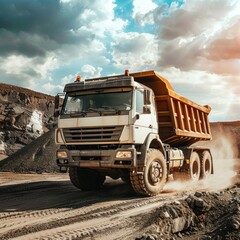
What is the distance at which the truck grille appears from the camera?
7.84m

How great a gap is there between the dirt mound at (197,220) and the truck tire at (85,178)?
3898mm

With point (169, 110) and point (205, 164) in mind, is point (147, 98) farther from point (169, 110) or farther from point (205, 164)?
point (205, 164)

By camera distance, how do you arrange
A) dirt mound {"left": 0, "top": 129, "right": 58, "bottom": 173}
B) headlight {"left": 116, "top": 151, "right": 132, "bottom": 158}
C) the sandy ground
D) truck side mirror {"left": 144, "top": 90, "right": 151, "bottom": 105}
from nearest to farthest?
the sandy ground < headlight {"left": 116, "top": 151, "right": 132, "bottom": 158} < truck side mirror {"left": 144, "top": 90, "right": 151, "bottom": 105} < dirt mound {"left": 0, "top": 129, "right": 58, "bottom": 173}

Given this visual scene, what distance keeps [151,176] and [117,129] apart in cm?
168

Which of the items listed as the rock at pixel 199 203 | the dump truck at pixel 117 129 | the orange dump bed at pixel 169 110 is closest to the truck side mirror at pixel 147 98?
the dump truck at pixel 117 129

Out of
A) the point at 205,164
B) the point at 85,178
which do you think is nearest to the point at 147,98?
the point at 85,178

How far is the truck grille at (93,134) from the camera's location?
784cm

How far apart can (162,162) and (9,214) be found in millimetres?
4175

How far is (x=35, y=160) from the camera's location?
17859mm

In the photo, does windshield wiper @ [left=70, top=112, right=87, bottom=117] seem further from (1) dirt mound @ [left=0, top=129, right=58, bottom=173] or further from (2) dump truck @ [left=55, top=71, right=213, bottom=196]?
(1) dirt mound @ [left=0, top=129, right=58, bottom=173]

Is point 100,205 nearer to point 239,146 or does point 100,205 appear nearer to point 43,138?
point 43,138

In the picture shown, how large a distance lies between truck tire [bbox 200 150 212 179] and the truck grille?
6106 mm

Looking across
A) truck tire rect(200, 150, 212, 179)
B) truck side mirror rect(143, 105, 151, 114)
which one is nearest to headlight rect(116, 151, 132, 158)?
truck side mirror rect(143, 105, 151, 114)

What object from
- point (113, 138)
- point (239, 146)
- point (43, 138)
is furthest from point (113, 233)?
point (239, 146)
